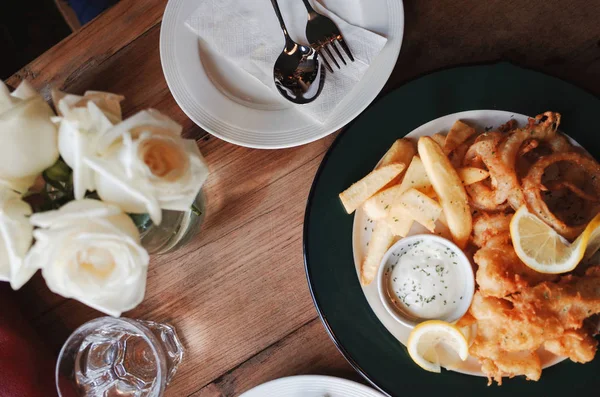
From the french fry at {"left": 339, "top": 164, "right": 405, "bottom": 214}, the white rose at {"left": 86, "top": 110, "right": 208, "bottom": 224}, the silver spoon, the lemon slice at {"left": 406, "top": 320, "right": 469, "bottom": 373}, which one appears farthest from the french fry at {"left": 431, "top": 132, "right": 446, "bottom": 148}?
the white rose at {"left": 86, "top": 110, "right": 208, "bottom": 224}

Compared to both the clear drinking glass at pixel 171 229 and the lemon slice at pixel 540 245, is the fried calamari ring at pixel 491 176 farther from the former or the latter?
the clear drinking glass at pixel 171 229

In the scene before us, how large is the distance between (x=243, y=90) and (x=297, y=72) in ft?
0.60

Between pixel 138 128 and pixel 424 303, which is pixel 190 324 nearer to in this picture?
pixel 424 303

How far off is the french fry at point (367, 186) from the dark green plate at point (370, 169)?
7 cm

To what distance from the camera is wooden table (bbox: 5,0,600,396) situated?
158cm

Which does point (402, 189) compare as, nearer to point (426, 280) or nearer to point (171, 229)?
point (426, 280)

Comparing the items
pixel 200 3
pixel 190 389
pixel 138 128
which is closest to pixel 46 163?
pixel 138 128

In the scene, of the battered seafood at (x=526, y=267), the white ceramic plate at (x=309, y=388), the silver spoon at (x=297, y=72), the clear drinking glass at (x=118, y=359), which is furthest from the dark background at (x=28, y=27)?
the battered seafood at (x=526, y=267)

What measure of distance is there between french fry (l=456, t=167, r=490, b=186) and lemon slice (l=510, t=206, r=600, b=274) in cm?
13

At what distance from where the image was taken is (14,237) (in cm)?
87

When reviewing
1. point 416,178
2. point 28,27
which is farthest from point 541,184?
point 28,27

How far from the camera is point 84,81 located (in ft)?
5.41

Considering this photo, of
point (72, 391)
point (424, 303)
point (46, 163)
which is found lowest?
point (424, 303)

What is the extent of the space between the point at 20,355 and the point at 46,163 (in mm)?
841
